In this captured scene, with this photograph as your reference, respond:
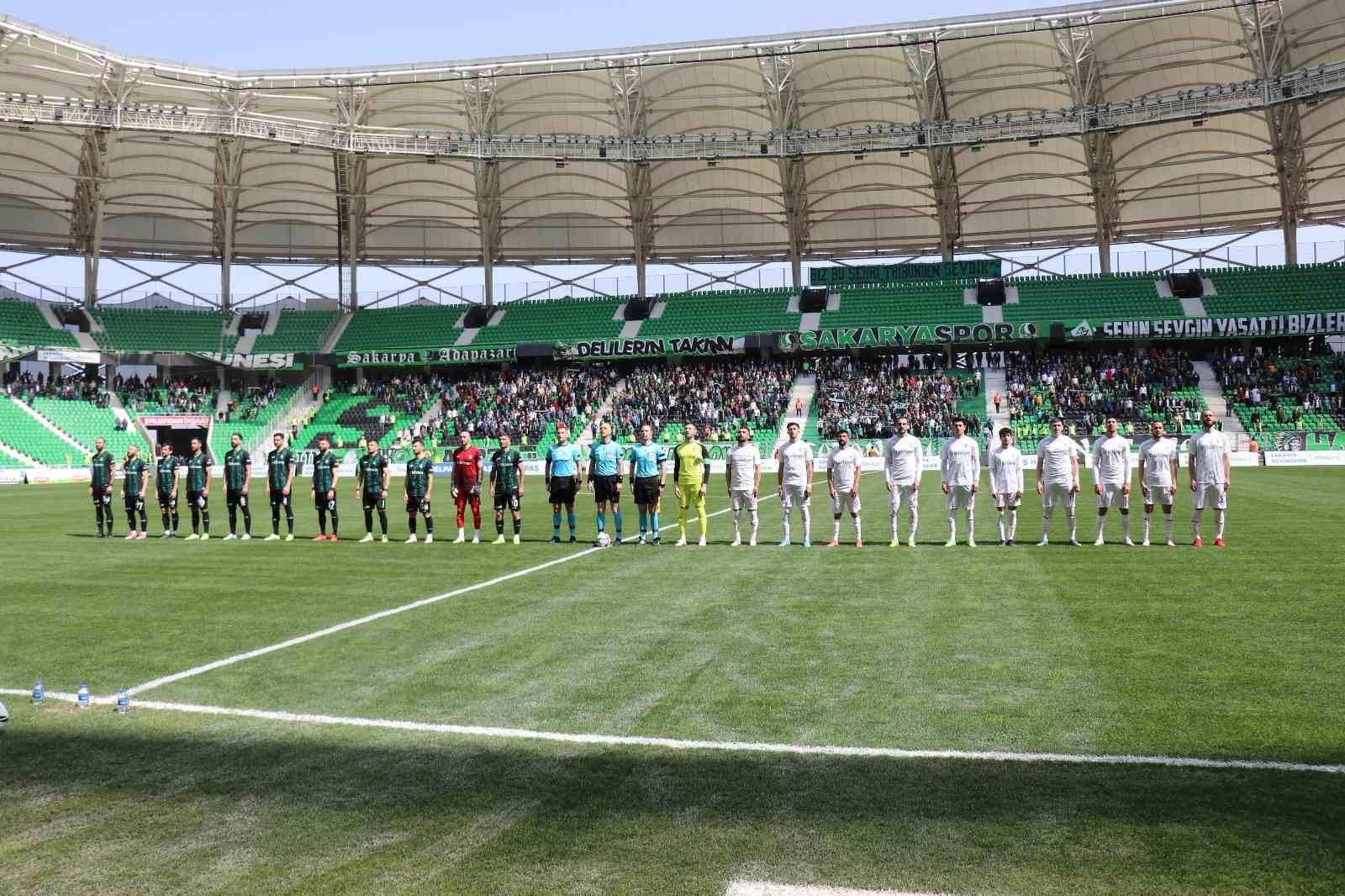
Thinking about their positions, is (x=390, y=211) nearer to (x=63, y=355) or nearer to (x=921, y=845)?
(x=63, y=355)

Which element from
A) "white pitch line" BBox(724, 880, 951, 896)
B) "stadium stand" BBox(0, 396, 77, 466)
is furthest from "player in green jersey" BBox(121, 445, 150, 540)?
"stadium stand" BBox(0, 396, 77, 466)

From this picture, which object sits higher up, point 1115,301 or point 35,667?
point 1115,301

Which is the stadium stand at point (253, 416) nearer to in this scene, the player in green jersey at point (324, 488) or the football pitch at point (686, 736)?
the player in green jersey at point (324, 488)

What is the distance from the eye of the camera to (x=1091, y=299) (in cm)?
5328

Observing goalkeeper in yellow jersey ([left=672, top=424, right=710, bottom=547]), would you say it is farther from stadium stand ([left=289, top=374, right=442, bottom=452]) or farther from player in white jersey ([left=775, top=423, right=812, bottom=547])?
stadium stand ([left=289, top=374, right=442, bottom=452])

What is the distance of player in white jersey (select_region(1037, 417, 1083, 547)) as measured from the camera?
1459 cm

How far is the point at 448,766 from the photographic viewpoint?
16.6 feet

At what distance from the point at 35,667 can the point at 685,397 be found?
45.1m

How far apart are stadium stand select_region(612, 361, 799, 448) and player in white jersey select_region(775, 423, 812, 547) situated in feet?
104

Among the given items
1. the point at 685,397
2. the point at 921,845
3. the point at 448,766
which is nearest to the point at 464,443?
the point at 448,766

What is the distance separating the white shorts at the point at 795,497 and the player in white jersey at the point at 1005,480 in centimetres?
255

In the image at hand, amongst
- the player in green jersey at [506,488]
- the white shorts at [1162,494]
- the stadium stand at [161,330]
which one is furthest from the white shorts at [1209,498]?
the stadium stand at [161,330]

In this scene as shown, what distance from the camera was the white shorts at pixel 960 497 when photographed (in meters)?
14.9

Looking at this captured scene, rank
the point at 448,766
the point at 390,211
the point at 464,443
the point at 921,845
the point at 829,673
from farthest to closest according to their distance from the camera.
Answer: the point at 390,211, the point at 464,443, the point at 829,673, the point at 448,766, the point at 921,845
